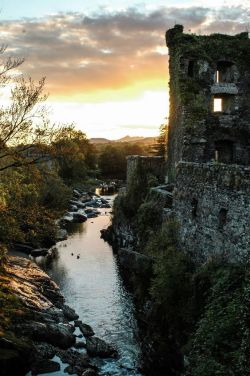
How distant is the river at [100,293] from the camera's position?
2103 centimetres

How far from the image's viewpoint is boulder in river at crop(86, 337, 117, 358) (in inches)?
821

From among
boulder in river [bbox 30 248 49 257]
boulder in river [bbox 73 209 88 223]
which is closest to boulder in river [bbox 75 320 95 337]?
boulder in river [bbox 30 248 49 257]

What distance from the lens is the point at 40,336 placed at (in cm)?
2142

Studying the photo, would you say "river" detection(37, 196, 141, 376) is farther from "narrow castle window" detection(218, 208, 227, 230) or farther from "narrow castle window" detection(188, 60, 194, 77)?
"narrow castle window" detection(188, 60, 194, 77)

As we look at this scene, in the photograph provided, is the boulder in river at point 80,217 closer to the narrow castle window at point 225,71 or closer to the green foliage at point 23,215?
the narrow castle window at point 225,71

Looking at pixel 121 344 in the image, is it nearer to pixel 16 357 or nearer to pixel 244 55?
pixel 16 357

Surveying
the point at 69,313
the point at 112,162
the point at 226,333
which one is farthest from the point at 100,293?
the point at 112,162

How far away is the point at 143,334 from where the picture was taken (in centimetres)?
2298

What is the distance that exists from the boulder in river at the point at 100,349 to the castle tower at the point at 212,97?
12.5 metres

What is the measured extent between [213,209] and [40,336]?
929cm

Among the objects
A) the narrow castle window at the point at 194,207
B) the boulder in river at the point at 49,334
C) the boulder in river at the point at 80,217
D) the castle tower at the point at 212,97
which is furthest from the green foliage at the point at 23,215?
the boulder in river at the point at 80,217

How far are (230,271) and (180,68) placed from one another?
55.4 ft

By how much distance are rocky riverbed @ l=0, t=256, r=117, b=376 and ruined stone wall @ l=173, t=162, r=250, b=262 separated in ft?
20.2

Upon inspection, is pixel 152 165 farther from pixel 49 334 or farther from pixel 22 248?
pixel 49 334
